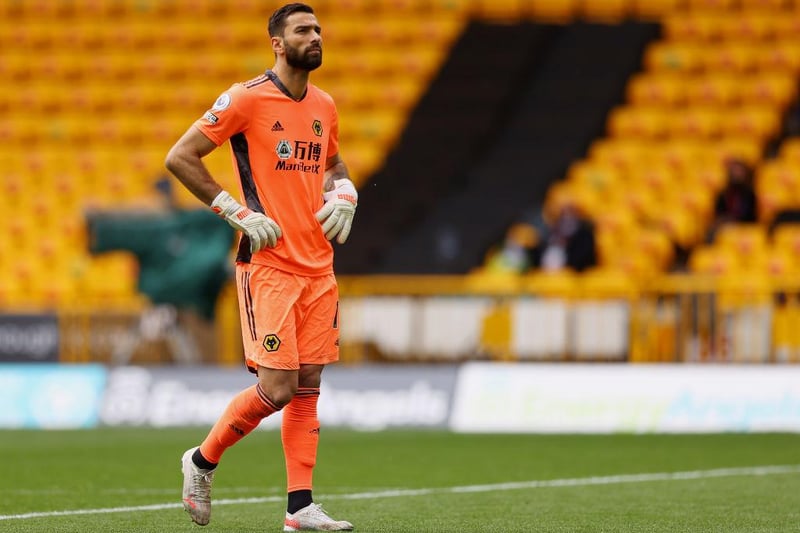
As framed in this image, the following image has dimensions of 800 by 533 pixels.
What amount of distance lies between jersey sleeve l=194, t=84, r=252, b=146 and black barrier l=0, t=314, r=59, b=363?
10.3 meters

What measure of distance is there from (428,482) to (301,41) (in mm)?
3558

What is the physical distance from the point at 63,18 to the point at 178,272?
1163cm

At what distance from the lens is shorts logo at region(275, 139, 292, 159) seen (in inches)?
272

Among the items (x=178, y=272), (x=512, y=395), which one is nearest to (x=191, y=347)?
(x=178, y=272)

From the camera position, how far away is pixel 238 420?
272 inches

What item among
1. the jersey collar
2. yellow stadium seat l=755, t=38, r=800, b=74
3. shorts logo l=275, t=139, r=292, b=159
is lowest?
shorts logo l=275, t=139, r=292, b=159

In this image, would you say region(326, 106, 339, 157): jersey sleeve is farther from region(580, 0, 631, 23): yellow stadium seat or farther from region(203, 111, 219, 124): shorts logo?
region(580, 0, 631, 23): yellow stadium seat

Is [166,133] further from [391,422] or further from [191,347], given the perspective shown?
[391,422]

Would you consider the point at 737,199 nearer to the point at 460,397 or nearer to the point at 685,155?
the point at 685,155

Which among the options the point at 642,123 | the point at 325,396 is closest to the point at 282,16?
the point at 325,396

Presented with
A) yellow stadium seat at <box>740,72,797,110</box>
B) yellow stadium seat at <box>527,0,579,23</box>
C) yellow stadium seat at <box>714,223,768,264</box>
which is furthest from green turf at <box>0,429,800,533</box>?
yellow stadium seat at <box>527,0,579,23</box>

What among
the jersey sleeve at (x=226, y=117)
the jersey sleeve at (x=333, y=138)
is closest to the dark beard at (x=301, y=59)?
the jersey sleeve at (x=226, y=117)

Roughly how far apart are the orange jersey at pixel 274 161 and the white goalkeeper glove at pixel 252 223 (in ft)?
0.30

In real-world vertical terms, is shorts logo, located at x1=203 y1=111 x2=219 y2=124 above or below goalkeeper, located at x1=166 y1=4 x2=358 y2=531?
above
